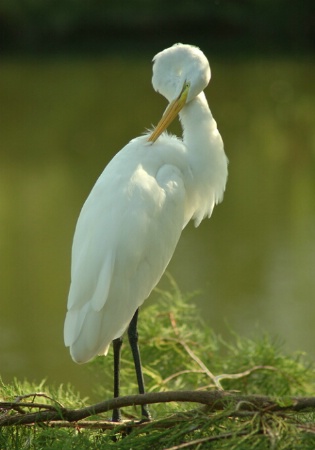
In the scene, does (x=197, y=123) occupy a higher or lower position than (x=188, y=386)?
higher

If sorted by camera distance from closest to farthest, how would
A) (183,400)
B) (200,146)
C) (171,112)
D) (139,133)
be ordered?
(183,400), (171,112), (200,146), (139,133)

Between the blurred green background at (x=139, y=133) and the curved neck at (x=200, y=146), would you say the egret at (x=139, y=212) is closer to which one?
the curved neck at (x=200, y=146)

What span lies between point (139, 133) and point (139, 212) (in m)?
9.28

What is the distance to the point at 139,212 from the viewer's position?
9.50 feet

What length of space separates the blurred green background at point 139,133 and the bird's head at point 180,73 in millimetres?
2539

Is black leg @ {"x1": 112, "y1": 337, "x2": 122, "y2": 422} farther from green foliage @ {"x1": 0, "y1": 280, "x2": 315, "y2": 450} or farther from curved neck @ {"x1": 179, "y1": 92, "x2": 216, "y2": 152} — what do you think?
curved neck @ {"x1": 179, "y1": 92, "x2": 216, "y2": 152}

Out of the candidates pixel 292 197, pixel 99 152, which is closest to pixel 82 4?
pixel 99 152

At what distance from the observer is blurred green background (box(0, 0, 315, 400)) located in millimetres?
7137

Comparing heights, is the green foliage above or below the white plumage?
below

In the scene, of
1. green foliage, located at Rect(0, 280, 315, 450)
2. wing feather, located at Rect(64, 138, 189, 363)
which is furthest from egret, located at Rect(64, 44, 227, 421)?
green foliage, located at Rect(0, 280, 315, 450)

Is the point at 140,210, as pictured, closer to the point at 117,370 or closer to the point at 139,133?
the point at 117,370

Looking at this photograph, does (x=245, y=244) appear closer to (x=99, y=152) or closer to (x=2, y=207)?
(x=2, y=207)

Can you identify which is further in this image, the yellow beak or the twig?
the yellow beak

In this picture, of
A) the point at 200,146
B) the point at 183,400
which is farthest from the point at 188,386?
the point at 183,400
